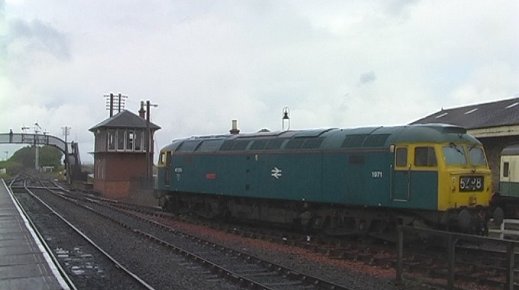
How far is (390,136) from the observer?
1656 cm

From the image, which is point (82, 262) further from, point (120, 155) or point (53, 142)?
point (53, 142)

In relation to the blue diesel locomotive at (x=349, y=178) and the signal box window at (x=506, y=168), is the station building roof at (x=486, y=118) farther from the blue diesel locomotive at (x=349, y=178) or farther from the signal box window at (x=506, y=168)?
the blue diesel locomotive at (x=349, y=178)

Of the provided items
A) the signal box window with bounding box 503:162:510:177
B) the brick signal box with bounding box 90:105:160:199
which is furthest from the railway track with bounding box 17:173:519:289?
the brick signal box with bounding box 90:105:160:199

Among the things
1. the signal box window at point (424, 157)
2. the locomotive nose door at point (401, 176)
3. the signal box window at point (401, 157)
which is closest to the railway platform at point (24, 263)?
the locomotive nose door at point (401, 176)

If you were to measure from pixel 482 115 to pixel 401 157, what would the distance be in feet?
57.6

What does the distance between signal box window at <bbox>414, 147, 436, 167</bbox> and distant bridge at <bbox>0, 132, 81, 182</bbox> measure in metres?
67.7

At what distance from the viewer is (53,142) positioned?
8288 centimetres

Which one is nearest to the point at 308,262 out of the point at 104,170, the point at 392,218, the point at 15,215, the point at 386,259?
the point at 386,259

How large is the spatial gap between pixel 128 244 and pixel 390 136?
862 cm

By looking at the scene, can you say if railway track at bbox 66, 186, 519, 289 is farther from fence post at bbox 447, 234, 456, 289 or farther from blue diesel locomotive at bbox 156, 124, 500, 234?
blue diesel locomotive at bbox 156, 124, 500, 234

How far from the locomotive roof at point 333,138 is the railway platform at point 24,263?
8481mm

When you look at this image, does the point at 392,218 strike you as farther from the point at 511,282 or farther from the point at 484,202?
the point at 511,282

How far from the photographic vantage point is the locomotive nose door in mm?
15767

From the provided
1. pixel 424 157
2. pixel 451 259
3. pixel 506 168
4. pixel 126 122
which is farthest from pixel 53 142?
pixel 451 259
